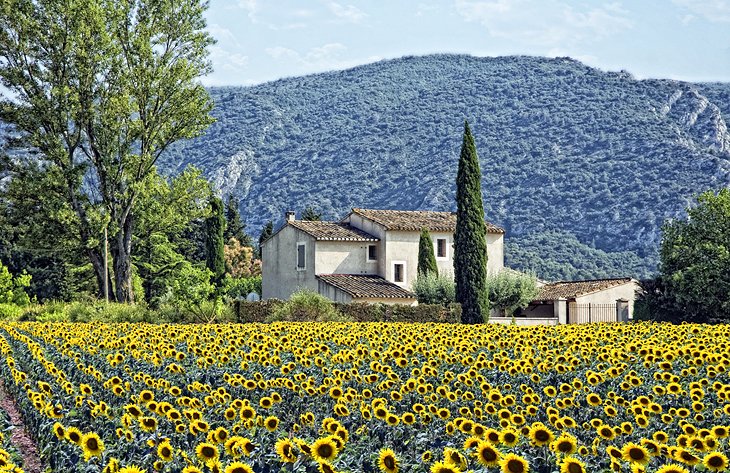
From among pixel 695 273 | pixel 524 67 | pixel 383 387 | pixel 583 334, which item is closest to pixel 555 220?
pixel 524 67

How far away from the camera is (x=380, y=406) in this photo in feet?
31.4

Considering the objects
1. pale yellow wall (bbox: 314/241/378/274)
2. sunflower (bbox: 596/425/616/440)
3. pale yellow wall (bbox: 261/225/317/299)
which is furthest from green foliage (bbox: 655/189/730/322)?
sunflower (bbox: 596/425/616/440)

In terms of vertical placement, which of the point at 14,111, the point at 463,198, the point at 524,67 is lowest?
the point at 463,198

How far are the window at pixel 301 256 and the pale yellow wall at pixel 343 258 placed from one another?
44.8 inches

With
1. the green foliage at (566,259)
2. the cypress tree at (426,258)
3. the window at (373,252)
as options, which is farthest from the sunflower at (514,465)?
the green foliage at (566,259)

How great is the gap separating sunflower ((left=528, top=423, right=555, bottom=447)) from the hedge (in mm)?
28682

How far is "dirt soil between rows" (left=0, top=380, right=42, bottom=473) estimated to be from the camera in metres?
11.0

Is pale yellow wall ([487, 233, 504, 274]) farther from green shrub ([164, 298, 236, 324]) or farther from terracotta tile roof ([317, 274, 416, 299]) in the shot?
green shrub ([164, 298, 236, 324])

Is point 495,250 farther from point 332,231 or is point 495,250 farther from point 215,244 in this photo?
point 215,244

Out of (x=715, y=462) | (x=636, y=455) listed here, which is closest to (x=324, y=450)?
(x=636, y=455)

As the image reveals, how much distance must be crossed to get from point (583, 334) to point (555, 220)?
99167mm

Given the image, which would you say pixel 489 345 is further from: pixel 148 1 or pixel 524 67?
pixel 524 67

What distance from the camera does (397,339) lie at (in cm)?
1856

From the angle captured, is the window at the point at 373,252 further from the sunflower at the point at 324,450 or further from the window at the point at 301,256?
the sunflower at the point at 324,450
